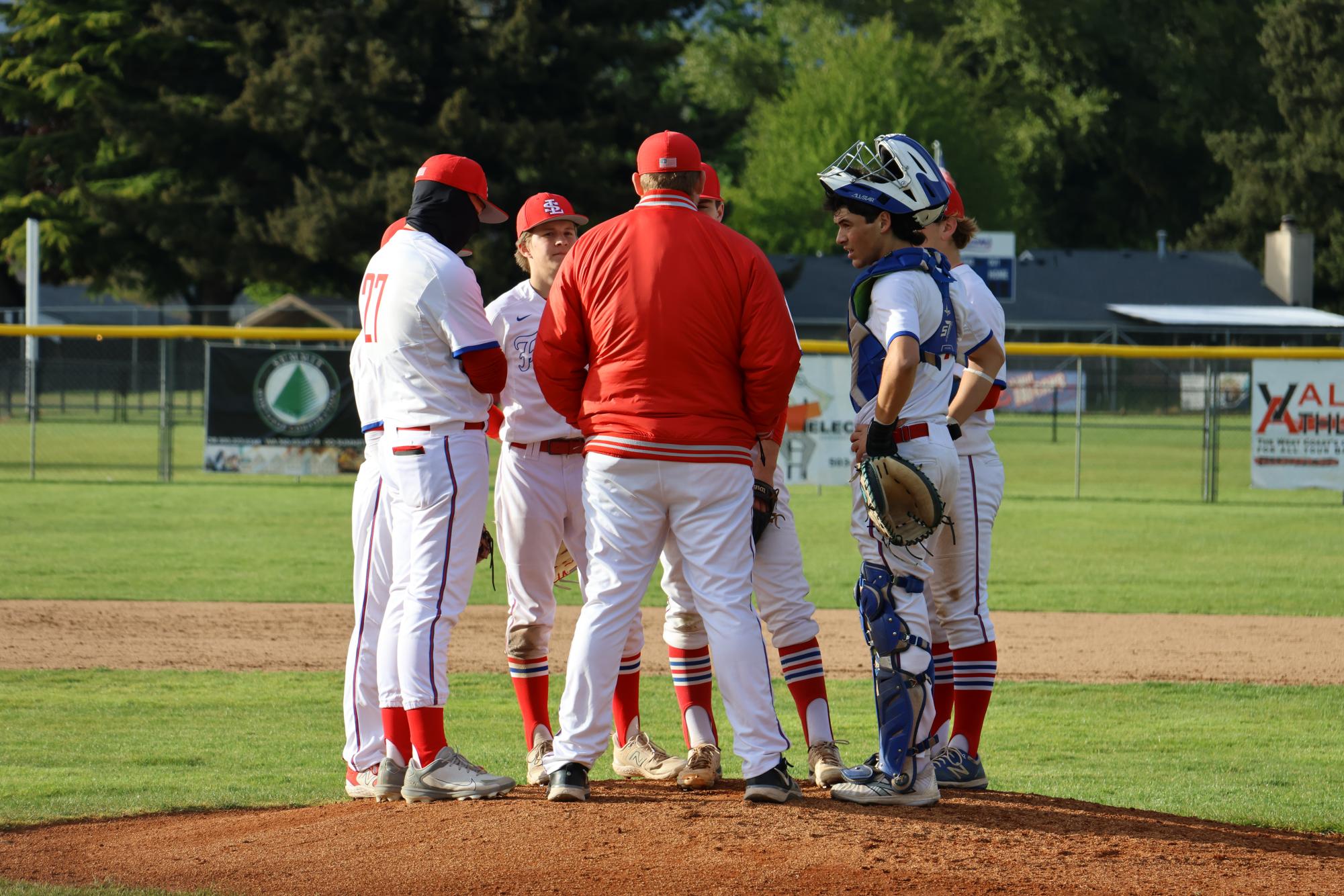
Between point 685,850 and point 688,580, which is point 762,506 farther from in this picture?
point 685,850

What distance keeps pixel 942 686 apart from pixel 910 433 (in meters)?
1.07

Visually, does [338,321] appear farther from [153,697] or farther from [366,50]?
[153,697]

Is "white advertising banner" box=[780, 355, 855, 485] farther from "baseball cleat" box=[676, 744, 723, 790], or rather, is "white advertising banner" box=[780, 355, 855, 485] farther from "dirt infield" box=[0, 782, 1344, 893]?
"dirt infield" box=[0, 782, 1344, 893]

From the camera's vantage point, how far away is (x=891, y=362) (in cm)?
439

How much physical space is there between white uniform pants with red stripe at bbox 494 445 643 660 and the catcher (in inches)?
42.3

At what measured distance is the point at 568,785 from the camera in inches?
180

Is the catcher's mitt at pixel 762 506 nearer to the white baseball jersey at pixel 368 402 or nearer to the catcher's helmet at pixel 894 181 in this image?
the catcher's helmet at pixel 894 181

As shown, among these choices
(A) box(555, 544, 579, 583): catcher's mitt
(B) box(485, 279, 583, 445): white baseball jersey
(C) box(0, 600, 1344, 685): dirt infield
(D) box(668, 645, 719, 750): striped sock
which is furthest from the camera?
(C) box(0, 600, 1344, 685): dirt infield

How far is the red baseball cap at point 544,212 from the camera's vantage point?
5.56 metres

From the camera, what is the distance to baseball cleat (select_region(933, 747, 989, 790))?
514 centimetres

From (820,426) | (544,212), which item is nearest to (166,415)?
(820,426)

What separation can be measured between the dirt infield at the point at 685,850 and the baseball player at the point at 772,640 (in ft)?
0.80

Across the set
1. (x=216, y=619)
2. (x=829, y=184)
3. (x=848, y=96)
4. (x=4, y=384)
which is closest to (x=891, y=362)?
(x=829, y=184)

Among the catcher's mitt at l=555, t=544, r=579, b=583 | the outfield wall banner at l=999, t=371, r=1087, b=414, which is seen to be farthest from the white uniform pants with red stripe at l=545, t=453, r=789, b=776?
the outfield wall banner at l=999, t=371, r=1087, b=414
